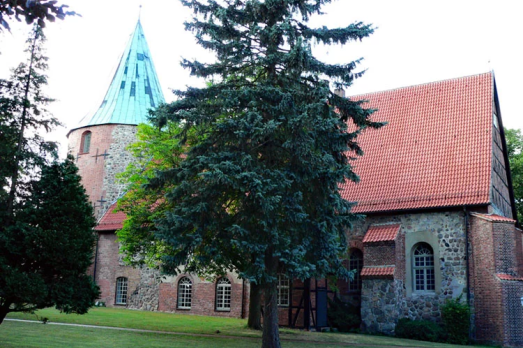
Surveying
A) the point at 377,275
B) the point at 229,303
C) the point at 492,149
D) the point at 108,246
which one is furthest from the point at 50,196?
the point at 108,246

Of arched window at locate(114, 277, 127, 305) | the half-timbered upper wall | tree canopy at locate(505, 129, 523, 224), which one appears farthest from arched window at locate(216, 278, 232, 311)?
tree canopy at locate(505, 129, 523, 224)

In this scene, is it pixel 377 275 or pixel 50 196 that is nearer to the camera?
pixel 50 196

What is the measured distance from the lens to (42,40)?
42.6ft

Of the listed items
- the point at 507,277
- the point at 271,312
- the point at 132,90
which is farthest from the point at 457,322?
the point at 132,90

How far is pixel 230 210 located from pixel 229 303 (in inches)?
488

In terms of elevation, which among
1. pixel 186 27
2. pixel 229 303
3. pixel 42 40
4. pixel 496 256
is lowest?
pixel 229 303

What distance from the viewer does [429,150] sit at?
2370 cm

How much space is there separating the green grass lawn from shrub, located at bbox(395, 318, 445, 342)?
2.65ft

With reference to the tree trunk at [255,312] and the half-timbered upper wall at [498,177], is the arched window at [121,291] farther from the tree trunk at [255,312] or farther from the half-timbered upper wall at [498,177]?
the half-timbered upper wall at [498,177]

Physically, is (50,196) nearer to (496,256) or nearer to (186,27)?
(186,27)

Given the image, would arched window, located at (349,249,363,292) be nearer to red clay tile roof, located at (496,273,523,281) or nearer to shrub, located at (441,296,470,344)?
shrub, located at (441,296,470,344)

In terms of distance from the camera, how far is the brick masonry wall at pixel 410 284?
20969mm

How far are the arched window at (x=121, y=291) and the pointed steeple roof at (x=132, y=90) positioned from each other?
9.99 metres

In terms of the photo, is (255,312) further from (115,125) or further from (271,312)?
(115,125)
